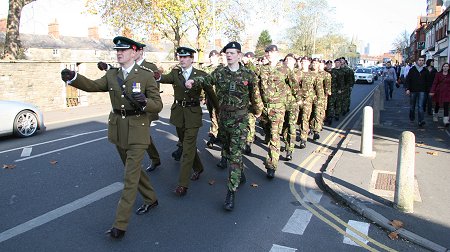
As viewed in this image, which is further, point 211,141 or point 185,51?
point 211,141

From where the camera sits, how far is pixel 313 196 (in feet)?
19.1

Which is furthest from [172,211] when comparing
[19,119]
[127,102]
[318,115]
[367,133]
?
[19,119]

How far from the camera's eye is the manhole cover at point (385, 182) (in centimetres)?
599

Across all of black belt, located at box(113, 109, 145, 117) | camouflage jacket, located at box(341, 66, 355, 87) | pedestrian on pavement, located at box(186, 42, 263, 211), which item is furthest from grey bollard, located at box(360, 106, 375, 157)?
camouflage jacket, located at box(341, 66, 355, 87)

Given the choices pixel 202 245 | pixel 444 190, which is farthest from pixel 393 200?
pixel 202 245

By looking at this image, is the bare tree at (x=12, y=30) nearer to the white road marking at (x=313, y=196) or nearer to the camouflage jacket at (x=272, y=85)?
the camouflage jacket at (x=272, y=85)

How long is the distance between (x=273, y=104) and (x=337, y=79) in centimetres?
676

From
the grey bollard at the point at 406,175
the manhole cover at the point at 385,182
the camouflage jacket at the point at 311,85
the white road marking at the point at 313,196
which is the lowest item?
the white road marking at the point at 313,196

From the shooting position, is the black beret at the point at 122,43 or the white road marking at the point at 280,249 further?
the black beret at the point at 122,43

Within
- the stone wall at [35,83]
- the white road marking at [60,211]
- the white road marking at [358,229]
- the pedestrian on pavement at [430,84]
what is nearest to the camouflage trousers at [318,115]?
the pedestrian on pavement at [430,84]

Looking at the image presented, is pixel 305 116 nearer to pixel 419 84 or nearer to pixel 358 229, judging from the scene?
pixel 358 229

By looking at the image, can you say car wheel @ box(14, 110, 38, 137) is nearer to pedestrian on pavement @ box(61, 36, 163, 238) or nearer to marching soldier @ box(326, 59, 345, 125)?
pedestrian on pavement @ box(61, 36, 163, 238)

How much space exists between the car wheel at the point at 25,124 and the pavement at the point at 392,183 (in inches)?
290

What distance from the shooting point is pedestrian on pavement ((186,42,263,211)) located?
17.0ft
